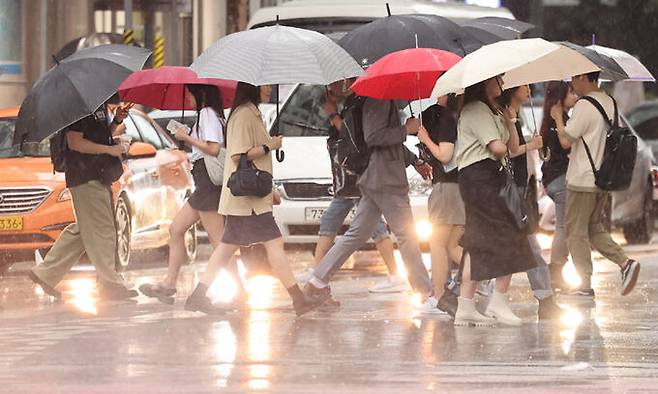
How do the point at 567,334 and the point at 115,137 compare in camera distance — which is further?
the point at 115,137

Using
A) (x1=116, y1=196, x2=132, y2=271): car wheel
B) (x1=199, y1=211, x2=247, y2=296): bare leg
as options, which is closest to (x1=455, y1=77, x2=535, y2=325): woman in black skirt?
(x1=199, y1=211, x2=247, y2=296): bare leg

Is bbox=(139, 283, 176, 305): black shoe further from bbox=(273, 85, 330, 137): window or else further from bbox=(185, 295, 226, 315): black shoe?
bbox=(273, 85, 330, 137): window

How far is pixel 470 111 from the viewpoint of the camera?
1267cm

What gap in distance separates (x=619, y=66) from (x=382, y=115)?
1.85m

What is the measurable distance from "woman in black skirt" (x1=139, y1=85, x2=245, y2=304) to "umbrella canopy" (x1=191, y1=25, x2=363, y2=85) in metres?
0.67

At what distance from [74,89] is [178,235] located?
1388mm

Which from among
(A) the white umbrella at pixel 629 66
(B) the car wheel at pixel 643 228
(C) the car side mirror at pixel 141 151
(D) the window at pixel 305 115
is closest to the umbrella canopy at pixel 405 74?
(A) the white umbrella at pixel 629 66

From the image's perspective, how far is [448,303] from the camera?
43.4ft

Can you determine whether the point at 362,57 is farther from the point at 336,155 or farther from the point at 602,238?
the point at 602,238

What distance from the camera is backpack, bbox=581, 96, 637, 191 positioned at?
1420 centimetres

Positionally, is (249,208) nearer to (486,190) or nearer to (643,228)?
(486,190)

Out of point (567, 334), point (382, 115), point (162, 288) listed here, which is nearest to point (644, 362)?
point (567, 334)

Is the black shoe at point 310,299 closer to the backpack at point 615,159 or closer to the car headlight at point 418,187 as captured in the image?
the backpack at point 615,159

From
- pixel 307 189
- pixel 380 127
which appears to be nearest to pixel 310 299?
pixel 380 127
